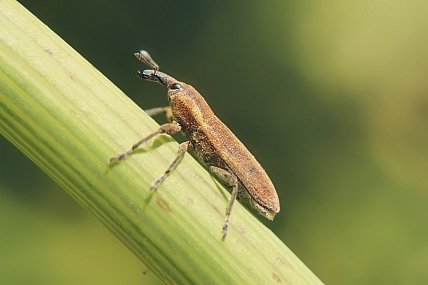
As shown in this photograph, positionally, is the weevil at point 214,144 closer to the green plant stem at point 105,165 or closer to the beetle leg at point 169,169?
the beetle leg at point 169,169

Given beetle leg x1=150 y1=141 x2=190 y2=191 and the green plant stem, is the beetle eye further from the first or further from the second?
the green plant stem

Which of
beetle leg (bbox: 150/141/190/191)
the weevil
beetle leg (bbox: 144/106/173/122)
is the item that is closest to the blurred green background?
beetle leg (bbox: 144/106/173/122)

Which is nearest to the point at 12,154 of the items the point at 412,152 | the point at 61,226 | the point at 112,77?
the point at 61,226

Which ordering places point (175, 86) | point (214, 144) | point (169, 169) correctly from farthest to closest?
point (175, 86) < point (214, 144) < point (169, 169)

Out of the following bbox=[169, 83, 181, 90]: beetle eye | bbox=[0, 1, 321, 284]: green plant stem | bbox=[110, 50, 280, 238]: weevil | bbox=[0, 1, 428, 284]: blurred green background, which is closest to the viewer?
bbox=[0, 1, 321, 284]: green plant stem

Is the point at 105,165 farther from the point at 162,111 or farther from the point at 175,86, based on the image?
the point at 162,111

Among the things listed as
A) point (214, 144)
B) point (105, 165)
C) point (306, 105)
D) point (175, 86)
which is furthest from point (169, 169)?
point (306, 105)
